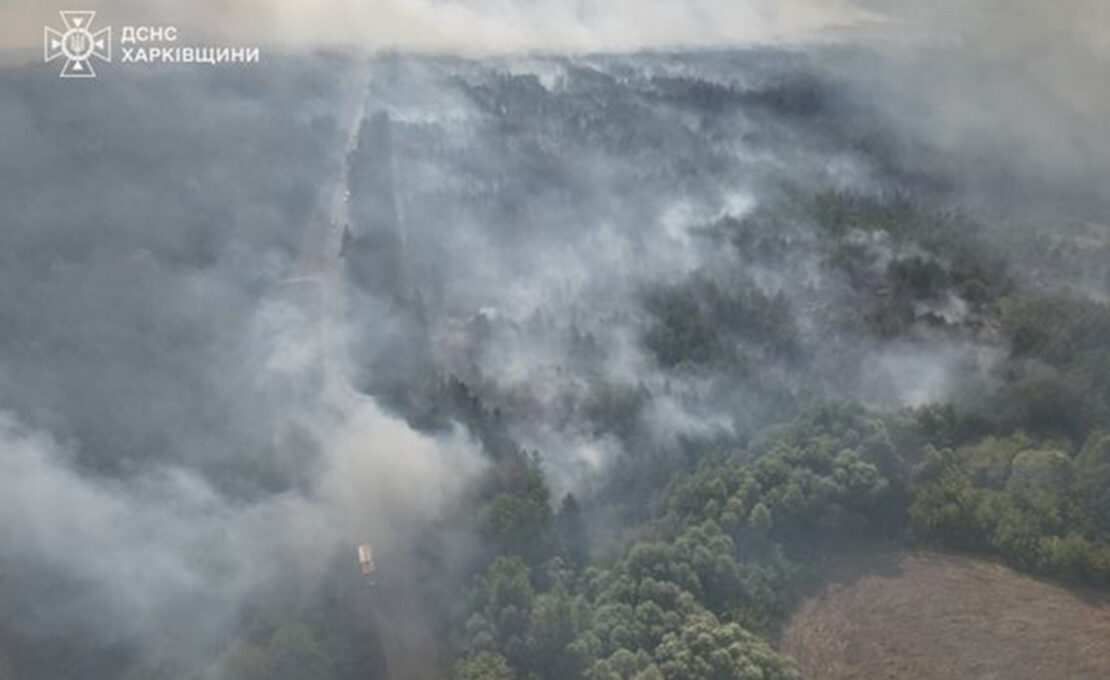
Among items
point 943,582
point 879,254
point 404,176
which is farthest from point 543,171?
point 943,582

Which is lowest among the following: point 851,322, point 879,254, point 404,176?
point 851,322

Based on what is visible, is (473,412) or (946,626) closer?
(946,626)

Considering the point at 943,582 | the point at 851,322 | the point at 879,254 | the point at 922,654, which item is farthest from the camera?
the point at 879,254

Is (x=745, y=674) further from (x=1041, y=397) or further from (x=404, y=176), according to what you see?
(x=404, y=176)

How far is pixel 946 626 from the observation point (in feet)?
219

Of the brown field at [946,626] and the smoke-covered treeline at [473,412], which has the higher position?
the smoke-covered treeline at [473,412]

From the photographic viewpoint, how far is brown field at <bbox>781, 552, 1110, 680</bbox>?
63344 mm

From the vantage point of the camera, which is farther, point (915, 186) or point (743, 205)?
point (915, 186)

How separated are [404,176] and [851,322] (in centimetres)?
8551

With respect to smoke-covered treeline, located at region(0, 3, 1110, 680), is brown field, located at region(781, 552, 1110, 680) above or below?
below

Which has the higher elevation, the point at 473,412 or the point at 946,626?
the point at 473,412

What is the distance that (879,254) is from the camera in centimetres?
14150

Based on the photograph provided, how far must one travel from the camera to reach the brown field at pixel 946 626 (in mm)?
63344

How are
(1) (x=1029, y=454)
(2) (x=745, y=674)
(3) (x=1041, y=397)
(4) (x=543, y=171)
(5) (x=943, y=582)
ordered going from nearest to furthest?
1. (2) (x=745, y=674)
2. (5) (x=943, y=582)
3. (1) (x=1029, y=454)
4. (3) (x=1041, y=397)
5. (4) (x=543, y=171)
